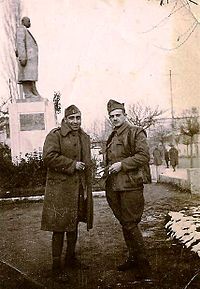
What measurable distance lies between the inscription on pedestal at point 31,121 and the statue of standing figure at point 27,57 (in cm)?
16

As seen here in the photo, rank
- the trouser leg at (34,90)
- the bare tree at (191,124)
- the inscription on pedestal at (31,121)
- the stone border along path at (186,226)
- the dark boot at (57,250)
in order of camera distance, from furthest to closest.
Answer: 1. the inscription on pedestal at (31,121)
2. the trouser leg at (34,90)
3. the bare tree at (191,124)
4. the stone border along path at (186,226)
5. the dark boot at (57,250)

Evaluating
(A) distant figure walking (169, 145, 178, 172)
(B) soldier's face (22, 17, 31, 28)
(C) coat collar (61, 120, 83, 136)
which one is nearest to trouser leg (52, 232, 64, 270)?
(C) coat collar (61, 120, 83, 136)

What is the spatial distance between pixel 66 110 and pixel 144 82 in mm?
463

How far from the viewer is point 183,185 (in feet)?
6.95

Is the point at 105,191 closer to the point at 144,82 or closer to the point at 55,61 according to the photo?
the point at 144,82

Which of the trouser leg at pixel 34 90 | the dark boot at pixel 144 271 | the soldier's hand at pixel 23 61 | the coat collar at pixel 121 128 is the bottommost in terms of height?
the dark boot at pixel 144 271

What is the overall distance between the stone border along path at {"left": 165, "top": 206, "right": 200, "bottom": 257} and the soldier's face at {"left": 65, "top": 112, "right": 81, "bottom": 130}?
2.44 ft

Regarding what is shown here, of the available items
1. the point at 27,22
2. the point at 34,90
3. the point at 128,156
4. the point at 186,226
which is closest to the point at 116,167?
the point at 128,156

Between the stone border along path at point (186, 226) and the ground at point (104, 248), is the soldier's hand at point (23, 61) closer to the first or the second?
the ground at point (104, 248)

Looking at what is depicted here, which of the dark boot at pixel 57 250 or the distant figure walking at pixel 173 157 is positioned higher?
the distant figure walking at pixel 173 157

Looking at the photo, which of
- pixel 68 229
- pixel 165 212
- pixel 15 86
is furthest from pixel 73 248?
pixel 15 86

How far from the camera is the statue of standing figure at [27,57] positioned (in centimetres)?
201

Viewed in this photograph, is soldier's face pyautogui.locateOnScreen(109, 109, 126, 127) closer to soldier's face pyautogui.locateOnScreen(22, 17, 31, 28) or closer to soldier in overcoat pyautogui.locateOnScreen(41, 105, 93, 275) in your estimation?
soldier in overcoat pyautogui.locateOnScreen(41, 105, 93, 275)

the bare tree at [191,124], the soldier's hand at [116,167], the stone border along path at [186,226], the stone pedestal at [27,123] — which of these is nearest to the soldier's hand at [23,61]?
the stone pedestal at [27,123]
